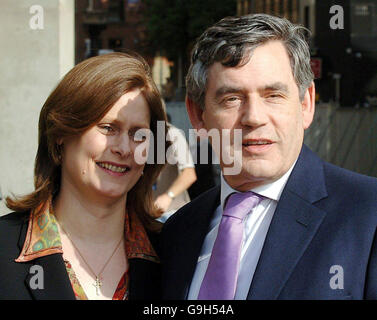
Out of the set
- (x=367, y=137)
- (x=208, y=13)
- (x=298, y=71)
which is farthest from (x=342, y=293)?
(x=208, y=13)

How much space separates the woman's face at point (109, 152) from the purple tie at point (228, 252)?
446 millimetres

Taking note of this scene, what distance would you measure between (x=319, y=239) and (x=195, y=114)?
29.1 inches

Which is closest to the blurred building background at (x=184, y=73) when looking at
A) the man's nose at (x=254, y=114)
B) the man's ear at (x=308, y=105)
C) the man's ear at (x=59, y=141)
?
the man's ear at (x=59, y=141)

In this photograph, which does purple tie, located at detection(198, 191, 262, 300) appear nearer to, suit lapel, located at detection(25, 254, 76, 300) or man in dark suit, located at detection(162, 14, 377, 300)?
man in dark suit, located at detection(162, 14, 377, 300)

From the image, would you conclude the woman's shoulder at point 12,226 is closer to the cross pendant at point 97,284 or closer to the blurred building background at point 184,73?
the cross pendant at point 97,284

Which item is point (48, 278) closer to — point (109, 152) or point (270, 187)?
point (109, 152)

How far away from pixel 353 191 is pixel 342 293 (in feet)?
1.20

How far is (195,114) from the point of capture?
246cm

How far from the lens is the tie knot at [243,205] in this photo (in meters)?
2.22

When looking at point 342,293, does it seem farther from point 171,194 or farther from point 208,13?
point 208,13

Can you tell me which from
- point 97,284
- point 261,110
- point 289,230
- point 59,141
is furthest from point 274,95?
point 97,284

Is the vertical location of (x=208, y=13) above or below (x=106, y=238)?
above

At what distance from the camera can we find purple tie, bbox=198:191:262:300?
6.95 feet

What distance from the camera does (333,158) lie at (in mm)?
8117
